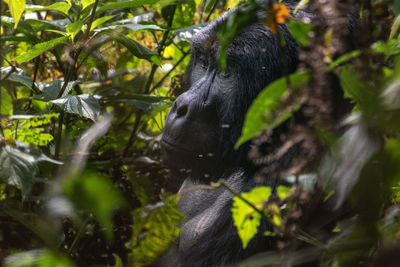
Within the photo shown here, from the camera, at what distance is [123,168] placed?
152 centimetres

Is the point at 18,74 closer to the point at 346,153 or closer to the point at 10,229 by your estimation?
the point at 10,229

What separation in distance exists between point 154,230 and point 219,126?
412 mm

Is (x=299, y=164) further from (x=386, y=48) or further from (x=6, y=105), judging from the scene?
(x=6, y=105)

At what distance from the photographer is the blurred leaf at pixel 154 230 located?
26.9 inches

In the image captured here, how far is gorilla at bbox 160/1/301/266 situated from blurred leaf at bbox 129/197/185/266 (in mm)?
306

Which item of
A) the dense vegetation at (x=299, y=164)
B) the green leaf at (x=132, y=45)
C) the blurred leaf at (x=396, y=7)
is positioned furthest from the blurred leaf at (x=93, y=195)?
the green leaf at (x=132, y=45)

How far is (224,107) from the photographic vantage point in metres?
1.07

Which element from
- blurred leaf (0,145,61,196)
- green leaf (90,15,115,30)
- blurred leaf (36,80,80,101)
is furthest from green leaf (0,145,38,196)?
green leaf (90,15,115,30)

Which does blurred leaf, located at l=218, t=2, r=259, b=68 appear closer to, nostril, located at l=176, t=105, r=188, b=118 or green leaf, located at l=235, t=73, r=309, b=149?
green leaf, located at l=235, t=73, r=309, b=149

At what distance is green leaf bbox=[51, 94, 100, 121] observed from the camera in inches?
40.3

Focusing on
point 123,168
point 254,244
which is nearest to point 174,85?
point 123,168

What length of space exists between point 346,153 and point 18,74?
898mm

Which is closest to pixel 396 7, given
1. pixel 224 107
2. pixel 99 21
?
pixel 224 107

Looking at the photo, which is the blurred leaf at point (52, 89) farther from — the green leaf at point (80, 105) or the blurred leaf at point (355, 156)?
the blurred leaf at point (355, 156)
